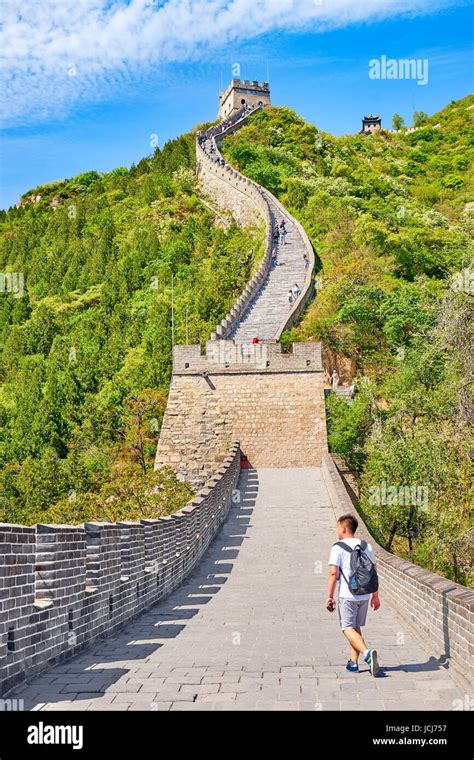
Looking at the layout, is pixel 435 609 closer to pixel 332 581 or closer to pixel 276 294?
pixel 332 581

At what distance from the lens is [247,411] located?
1060 inches

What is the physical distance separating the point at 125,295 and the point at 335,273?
15.0m

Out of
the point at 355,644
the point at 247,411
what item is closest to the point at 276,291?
the point at 247,411

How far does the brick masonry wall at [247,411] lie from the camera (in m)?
26.0

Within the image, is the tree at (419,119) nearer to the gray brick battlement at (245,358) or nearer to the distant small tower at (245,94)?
the distant small tower at (245,94)

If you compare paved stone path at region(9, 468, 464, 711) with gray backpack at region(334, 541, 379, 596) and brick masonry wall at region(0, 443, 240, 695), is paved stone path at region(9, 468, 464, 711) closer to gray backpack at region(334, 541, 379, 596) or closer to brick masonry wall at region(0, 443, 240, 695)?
brick masonry wall at region(0, 443, 240, 695)

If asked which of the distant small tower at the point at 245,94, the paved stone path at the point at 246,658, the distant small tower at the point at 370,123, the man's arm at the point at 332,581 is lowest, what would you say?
the paved stone path at the point at 246,658

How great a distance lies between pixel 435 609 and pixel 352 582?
133 cm

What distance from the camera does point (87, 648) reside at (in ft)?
26.7

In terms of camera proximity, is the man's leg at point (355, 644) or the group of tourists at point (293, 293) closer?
the man's leg at point (355, 644)

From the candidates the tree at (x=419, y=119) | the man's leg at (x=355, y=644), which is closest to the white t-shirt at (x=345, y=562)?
the man's leg at (x=355, y=644)

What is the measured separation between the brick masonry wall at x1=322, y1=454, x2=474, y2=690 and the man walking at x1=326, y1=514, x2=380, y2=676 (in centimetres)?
67

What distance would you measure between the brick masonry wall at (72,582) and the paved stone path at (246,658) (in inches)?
7.5
